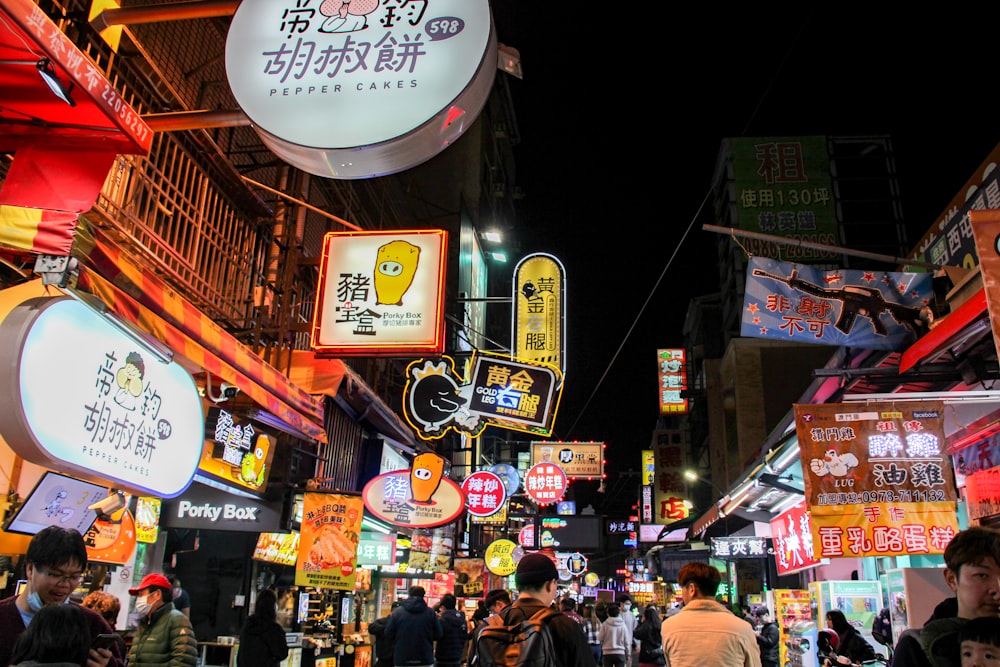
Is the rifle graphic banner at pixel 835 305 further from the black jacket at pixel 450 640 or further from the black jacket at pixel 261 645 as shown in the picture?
the black jacket at pixel 450 640

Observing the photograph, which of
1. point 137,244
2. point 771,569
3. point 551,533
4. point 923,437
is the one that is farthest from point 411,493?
point 551,533

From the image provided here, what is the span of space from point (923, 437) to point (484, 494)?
12.8m

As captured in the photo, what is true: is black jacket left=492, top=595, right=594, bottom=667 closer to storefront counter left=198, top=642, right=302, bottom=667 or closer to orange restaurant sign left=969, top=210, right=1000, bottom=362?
orange restaurant sign left=969, top=210, right=1000, bottom=362

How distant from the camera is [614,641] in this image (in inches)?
624

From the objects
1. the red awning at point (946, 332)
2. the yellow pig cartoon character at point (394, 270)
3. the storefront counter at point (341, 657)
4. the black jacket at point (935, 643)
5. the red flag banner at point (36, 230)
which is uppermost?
the yellow pig cartoon character at point (394, 270)

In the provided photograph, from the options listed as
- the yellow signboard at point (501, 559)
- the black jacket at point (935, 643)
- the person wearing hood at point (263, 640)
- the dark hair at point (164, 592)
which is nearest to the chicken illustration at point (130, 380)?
the dark hair at point (164, 592)

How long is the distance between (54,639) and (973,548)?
4.11 m

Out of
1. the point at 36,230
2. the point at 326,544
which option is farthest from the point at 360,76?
the point at 326,544

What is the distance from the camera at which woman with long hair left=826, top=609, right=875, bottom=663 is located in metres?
9.66

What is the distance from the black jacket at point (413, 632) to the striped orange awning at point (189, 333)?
3947mm

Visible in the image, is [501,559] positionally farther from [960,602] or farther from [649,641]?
[960,602]

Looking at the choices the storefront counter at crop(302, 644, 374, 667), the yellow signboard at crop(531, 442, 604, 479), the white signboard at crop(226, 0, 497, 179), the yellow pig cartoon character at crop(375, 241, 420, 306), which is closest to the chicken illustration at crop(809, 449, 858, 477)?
the white signboard at crop(226, 0, 497, 179)

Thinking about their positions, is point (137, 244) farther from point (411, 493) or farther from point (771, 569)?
point (771, 569)

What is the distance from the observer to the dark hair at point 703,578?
17.7 feet
